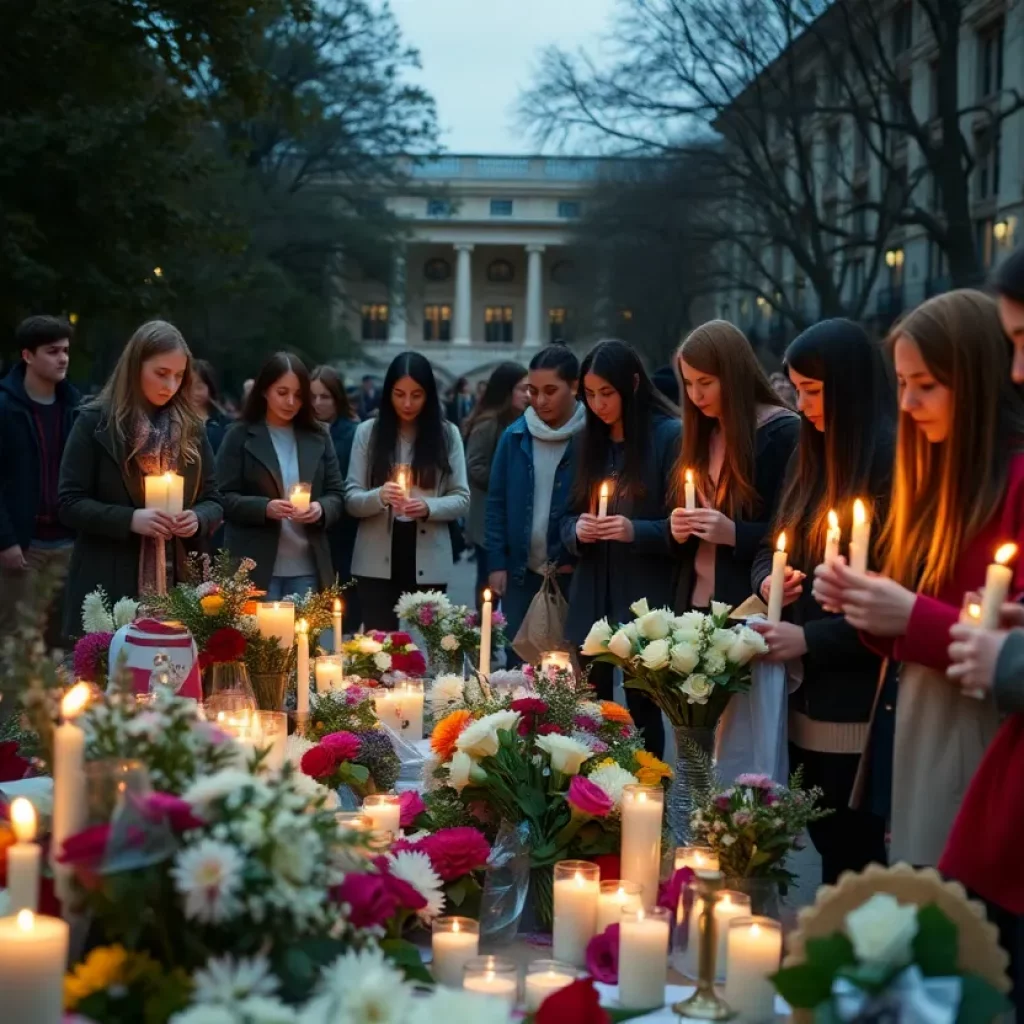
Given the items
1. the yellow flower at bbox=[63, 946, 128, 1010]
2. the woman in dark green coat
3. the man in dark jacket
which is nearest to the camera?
the yellow flower at bbox=[63, 946, 128, 1010]

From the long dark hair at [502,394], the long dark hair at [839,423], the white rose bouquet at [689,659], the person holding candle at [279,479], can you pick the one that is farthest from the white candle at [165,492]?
the long dark hair at [502,394]

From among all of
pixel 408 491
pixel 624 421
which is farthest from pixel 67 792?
pixel 408 491

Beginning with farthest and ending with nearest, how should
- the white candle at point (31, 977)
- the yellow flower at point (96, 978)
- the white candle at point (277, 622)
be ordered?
the white candle at point (277, 622), the yellow flower at point (96, 978), the white candle at point (31, 977)

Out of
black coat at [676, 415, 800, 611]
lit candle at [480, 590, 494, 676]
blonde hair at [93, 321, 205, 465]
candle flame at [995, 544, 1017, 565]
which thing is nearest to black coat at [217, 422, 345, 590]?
blonde hair at [93, 321, 205, 465]

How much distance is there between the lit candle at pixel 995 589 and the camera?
2.55 metres

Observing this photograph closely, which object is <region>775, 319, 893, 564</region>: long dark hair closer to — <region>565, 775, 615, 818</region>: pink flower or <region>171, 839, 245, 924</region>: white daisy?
<region>565, 775, 615, 818</region>: pink flower

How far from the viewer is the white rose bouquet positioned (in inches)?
156

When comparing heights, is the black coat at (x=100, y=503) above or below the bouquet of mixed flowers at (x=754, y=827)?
above

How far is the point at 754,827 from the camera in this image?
10.7ft

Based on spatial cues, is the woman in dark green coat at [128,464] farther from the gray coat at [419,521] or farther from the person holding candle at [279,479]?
the gray coat at [419,521]

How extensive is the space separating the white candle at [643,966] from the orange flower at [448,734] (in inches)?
39.2

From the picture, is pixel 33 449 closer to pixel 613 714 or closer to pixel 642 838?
pixel 613 714

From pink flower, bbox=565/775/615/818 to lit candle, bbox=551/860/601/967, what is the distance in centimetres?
27

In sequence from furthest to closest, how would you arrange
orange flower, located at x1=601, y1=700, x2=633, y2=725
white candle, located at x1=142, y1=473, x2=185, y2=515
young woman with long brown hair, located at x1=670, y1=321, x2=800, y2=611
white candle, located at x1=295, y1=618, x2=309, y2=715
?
white candle, located at x1=142, y1=473, x2=185, y2=515 < young woman with long brown hair, located at x1=670, y1=321, x2=800, y2=611 < white candle, located at x1=295, y1=618, x2=309, y2=715 < orange flower, located at x1=601, y1=700, x2=633, y2=725
